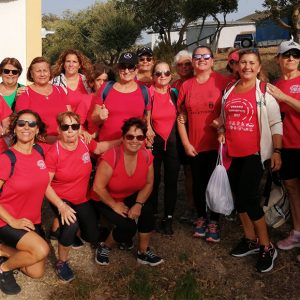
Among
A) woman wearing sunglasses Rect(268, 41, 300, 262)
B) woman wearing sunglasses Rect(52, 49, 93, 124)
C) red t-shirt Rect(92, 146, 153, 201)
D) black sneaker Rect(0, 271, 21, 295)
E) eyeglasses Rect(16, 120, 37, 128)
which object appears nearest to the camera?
eyeglasses Rect(16, 120, 37, 128)

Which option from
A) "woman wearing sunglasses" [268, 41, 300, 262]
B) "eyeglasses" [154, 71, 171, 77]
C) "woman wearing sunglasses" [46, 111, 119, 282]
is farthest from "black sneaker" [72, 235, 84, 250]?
"woman wearing sunglasses" [268, 41, 300, 262]

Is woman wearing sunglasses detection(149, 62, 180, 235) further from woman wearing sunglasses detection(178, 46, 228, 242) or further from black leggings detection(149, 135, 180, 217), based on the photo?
woman wearing sunglasses detection(178, 46, 228, 242)

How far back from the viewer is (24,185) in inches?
140

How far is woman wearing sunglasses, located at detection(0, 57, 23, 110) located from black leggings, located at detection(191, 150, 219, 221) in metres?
2.14

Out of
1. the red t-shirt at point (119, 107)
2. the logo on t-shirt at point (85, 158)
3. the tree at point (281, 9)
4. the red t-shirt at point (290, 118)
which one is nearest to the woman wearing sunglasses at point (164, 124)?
the red t-shirt at point (119, 107)

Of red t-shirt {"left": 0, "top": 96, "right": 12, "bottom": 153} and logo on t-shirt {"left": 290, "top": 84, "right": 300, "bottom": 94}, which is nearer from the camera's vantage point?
logo on t-shirt {"left": 290, "top": 84, "right": 300, "bottom": 94}

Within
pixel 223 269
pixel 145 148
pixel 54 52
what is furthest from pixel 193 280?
pixel 54 52

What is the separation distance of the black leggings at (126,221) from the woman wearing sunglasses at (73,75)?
4.42ft

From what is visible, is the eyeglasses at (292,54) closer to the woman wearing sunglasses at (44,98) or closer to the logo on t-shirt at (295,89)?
the logo on t-shirt at (295,89)

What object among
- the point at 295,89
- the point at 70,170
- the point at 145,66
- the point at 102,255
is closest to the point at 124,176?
the point at 70,170

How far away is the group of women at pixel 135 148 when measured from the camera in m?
3.71

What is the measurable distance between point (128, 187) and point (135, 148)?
435mm

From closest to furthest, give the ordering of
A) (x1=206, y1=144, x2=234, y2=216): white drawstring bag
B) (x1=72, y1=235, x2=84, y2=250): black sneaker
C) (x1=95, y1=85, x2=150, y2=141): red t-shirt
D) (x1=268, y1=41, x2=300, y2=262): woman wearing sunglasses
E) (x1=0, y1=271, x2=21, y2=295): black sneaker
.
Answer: (x1=0, y1=271, x2=21, y2=295): black sneaker
(x1=268, y1=41, x2=300, y2=262): woman wearing sunglasses
(x1=206, y1=144, x2=234, y2=216): white drawstring bag
(x1=95, y1=85, x2=150, y2=141): red t-shirt
(x1=72, y1=235, x2=84, y2=250): black sneaker

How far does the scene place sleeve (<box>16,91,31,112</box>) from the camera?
4.26m
